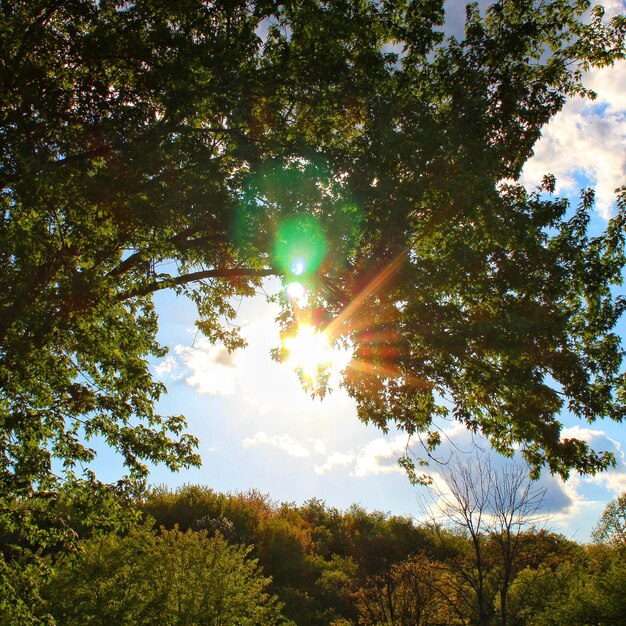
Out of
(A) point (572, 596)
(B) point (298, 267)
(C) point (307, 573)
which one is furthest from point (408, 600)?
(B) point (298, 267)

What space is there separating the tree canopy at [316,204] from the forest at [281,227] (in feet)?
0.16

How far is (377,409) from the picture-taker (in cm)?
1018

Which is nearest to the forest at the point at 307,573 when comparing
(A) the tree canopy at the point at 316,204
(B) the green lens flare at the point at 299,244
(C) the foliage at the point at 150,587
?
(C) the foliage at the point at 150,587

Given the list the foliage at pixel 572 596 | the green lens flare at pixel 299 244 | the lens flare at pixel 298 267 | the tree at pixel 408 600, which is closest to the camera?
the green lens flare at pixel 299 244

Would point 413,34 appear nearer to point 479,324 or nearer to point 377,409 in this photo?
point 479,324

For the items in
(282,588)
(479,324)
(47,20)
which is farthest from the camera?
(282,588)

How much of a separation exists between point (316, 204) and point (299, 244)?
2.32ft

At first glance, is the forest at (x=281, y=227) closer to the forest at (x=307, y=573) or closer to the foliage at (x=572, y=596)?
the forest at (x=307, y=573)

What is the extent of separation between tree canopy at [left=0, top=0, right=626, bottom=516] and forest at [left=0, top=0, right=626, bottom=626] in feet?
0.16

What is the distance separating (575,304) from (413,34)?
6.84 m

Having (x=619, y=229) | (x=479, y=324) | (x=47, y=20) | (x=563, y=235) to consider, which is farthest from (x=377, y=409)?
(x=47, y=20)

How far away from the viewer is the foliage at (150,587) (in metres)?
10.8

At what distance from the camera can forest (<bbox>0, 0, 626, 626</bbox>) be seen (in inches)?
314

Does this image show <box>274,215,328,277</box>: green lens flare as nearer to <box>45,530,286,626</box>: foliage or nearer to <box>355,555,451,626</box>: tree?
<box>45,530,286,626</box>: foliage
